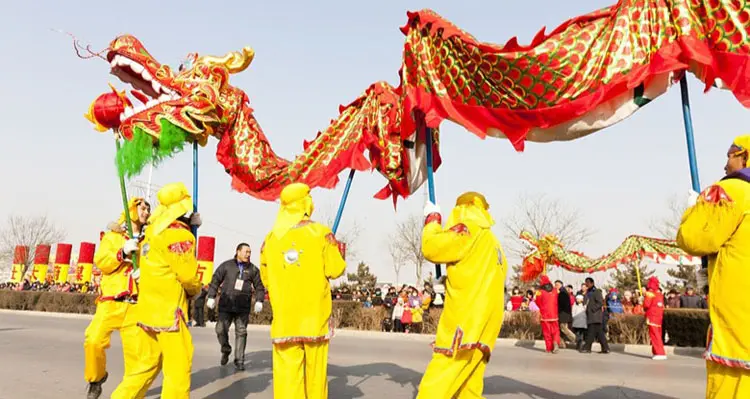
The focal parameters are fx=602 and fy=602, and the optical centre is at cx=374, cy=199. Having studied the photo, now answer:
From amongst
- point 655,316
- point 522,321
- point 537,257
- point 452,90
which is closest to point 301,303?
point 452,90

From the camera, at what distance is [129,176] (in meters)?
6.19

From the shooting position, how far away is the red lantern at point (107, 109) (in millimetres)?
6387

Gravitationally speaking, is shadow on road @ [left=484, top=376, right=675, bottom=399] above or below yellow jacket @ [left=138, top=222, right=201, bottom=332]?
below

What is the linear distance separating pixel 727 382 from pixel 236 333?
22.4ft

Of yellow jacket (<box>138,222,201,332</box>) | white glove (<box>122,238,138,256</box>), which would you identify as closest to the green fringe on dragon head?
white glove (<box>122,238,138,256</box>)

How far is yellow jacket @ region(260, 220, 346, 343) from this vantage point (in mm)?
4648

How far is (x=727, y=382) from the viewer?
10.9 feet

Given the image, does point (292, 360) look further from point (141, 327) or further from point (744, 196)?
point (744, 196)

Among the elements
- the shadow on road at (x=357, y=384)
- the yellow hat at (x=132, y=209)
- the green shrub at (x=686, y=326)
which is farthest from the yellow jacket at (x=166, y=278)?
the green shrub at (x=686, y=326)

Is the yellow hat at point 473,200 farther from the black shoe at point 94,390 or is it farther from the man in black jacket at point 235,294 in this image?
the man in black jacket at point 235,294

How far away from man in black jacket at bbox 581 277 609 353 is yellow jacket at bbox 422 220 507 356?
368 inches

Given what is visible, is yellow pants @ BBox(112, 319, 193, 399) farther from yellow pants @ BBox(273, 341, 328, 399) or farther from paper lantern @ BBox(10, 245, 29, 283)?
paper lantern @ BBox(10, 245, 29, 283)

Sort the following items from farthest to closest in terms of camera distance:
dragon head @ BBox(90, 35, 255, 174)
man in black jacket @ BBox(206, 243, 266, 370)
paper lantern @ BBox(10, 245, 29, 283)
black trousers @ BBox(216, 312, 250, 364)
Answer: paper lantern @ BBox(10, 245, 29, 283), man in black jacket @ BBox(206, 243, 266, 370), black trousers @ BBox(216, 312, 250, 364), dragon head @ BBox(90, 35, 255, 174)

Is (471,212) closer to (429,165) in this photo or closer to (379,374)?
(429,165)
